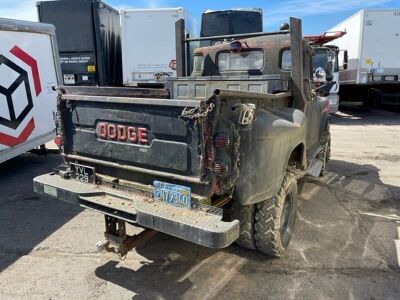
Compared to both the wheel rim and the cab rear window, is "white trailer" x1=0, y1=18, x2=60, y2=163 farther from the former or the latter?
the wheel rim

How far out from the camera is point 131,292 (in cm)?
341

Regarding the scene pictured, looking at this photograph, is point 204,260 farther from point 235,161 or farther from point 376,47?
point 376,47

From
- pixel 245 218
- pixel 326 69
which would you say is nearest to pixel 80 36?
pixel 326 69

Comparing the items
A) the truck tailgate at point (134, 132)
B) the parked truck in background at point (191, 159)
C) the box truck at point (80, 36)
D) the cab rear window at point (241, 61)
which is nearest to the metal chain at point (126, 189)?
the parked truck in background at point (191, 159)

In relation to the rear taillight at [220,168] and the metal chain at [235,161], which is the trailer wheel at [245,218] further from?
the rear taillight at [220,168]

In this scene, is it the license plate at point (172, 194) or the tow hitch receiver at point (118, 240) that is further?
the tow hitch receiver at point (118, 240)

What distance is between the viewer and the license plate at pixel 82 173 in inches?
151

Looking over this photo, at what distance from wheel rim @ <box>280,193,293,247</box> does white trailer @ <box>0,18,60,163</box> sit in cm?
468

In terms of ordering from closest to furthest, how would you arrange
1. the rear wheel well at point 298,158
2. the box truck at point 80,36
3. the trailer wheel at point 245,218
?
1. the trailer wheel at point 245,218
2. the rear wheel well at point 298,158
3. the box truck at point 80,36

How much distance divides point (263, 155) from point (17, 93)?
5111 mm

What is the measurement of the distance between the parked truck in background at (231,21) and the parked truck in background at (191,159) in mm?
8869

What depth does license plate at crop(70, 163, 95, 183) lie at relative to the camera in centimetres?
383

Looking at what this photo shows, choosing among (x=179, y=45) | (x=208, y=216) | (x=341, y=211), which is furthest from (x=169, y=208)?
(x=179, y=45)

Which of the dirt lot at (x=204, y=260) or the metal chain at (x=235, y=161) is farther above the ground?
the metal chain at (x=235, y=161)
